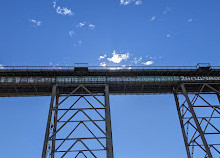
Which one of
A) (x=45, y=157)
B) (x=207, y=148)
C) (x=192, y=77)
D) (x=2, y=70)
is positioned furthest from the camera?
(x=192, y=77)

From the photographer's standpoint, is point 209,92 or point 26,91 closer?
point 26,91

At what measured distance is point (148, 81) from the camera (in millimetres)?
25484

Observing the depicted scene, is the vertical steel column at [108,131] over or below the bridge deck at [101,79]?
below

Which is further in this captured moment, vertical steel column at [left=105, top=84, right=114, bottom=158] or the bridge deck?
the bridge deck

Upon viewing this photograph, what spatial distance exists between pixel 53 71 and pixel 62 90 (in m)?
2.76

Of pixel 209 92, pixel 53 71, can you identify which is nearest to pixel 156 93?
pixel 209 92

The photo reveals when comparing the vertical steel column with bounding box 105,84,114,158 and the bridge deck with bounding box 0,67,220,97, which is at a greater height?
the bridge deck with bounding box 0,67,220,97

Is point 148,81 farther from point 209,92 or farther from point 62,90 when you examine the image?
point 62,90

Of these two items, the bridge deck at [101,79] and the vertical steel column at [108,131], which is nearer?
the vertical steel column at [108,131]

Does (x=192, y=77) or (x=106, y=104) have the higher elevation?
(x=192, y=77)

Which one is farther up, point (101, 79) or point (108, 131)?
point (101, 79)

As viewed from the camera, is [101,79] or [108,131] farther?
[101,79]

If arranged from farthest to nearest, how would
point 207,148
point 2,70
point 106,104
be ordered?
point 2,70 → point 106,104 → point 207,148

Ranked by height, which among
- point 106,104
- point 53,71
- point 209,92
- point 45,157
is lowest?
point 45,157
